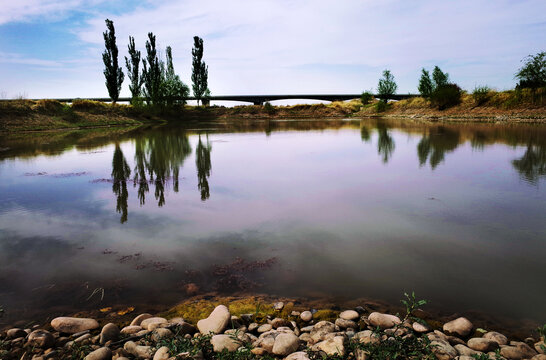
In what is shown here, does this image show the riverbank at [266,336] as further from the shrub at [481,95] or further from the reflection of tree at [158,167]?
the shrub at [481,95]

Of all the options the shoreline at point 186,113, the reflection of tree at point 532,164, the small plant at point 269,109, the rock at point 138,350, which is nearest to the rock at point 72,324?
the rock at point 138,350

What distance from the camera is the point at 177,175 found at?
36.4ft

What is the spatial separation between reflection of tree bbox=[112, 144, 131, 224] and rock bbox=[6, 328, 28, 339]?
11.2 feet

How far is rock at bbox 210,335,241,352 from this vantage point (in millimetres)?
2991

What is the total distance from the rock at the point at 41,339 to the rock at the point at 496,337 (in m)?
4.13

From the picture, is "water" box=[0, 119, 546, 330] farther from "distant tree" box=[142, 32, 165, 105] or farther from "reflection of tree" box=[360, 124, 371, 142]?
"distant tree" box=[142, 32, 165, 105]

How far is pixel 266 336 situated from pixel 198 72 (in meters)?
67.9

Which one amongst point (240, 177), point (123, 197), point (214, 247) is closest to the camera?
point (214, 247)

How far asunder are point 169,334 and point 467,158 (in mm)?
13578

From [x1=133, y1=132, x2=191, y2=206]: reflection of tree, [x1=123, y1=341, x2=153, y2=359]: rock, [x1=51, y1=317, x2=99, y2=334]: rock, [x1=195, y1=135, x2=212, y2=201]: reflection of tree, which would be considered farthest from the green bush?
[x1=123, y1=341, x2=153, y2=359]: rock

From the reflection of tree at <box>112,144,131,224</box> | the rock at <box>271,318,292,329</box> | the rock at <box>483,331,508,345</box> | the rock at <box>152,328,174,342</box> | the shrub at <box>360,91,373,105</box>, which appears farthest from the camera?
the shrub at <box>360,91,373,105</box>

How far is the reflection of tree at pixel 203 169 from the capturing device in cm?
898

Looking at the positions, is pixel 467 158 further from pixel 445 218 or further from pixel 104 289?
pixel 104 289

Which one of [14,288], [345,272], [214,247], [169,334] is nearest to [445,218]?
[345,272]
